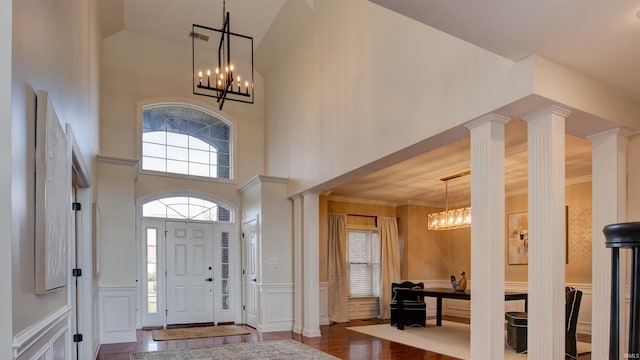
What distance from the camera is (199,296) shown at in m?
8.82

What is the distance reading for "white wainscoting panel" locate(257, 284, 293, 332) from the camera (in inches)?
304

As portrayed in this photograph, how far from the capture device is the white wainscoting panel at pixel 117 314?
6.48m

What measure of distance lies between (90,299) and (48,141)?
3150 millimetres

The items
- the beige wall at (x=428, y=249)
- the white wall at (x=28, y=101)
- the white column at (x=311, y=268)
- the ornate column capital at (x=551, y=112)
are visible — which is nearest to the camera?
the white wall at (x=28, y=101)

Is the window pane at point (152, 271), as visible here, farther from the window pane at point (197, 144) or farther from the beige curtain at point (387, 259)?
the beige curtain at point (387, 259)

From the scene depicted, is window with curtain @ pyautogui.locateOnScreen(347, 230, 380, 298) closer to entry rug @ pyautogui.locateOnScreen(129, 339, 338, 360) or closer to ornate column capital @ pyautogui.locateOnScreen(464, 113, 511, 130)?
entry rug @ pyautogui.locateOnScreen(129, 339, 338, 360)

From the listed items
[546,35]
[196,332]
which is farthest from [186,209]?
[546,35]

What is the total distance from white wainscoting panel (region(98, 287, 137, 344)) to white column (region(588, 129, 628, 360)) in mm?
5996

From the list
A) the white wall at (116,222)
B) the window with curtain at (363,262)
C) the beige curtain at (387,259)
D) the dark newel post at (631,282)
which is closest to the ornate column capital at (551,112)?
the dark newel post at (631,282)

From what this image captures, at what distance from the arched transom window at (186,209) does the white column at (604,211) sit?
695 centimetres

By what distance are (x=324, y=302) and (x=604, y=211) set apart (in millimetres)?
5937

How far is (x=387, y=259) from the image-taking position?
992 cm

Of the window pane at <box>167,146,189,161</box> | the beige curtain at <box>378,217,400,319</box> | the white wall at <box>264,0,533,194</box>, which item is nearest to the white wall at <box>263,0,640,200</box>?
the white wall at <box>264,0,533,194</box>

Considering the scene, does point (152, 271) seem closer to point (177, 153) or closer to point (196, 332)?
point (196, 332)
